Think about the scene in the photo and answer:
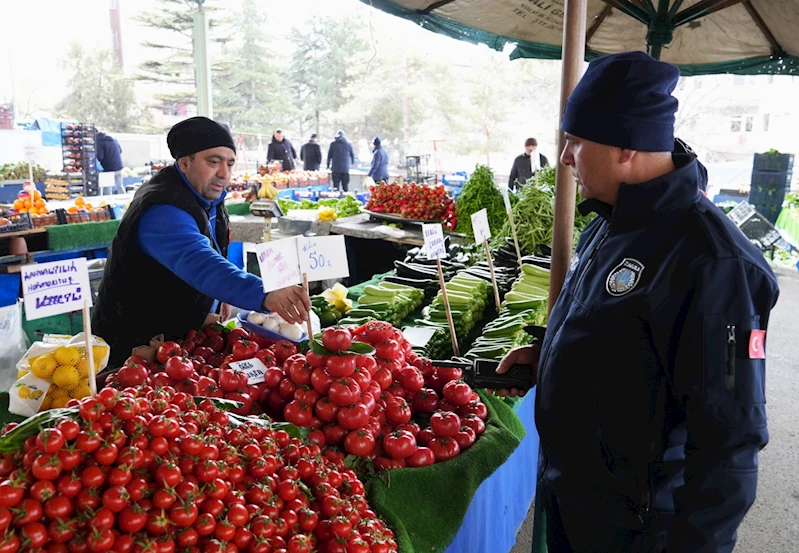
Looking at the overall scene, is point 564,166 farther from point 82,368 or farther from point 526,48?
point 526,48

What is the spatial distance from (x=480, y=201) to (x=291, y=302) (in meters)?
4.08

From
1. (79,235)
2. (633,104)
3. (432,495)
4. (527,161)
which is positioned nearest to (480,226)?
(432,495)

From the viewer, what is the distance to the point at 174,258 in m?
2.54

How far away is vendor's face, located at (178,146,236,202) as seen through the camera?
2811 millimetres

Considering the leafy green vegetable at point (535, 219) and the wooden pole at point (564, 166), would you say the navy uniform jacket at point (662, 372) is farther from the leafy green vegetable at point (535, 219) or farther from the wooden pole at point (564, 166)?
the leafy green vegetable at point (535, 219)

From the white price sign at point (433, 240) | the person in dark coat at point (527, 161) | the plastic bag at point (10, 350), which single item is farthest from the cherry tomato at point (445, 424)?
the person in dark coat at point (527, 161)

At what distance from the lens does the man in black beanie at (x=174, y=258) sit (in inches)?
97.7

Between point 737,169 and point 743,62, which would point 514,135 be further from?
point 743,62

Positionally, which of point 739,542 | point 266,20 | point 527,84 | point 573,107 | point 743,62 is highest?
point 266,20

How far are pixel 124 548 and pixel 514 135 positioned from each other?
3098 centimetres

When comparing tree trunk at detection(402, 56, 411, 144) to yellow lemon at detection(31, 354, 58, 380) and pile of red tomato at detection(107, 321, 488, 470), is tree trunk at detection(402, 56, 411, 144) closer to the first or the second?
pile of red tomato at detection(107, 321, 488, 470)

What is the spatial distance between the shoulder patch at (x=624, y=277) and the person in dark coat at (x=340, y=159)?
13765mm

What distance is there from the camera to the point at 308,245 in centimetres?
234

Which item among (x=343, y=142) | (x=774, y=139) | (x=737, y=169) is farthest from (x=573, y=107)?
(x=774, y=139)
